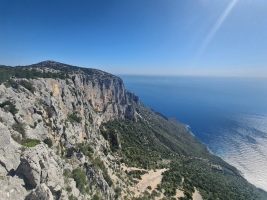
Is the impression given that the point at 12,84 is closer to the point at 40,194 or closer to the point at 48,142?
the point at 48,142

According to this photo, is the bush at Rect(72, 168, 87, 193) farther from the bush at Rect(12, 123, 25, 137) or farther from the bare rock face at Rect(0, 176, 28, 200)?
the bare rock face at Rect(0, 176, 28, 200)

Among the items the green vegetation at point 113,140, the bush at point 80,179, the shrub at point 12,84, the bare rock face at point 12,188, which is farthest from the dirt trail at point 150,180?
the bare rock face at point 12,188

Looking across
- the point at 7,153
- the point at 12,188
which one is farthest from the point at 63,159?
the point at 12,188

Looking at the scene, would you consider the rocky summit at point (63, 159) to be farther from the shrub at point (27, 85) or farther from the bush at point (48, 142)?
the bush at point (48, 142)

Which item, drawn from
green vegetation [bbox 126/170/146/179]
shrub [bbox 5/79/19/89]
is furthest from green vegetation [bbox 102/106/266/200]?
shrub [bbox 5/79/19/89]

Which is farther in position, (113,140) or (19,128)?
(113,140)
